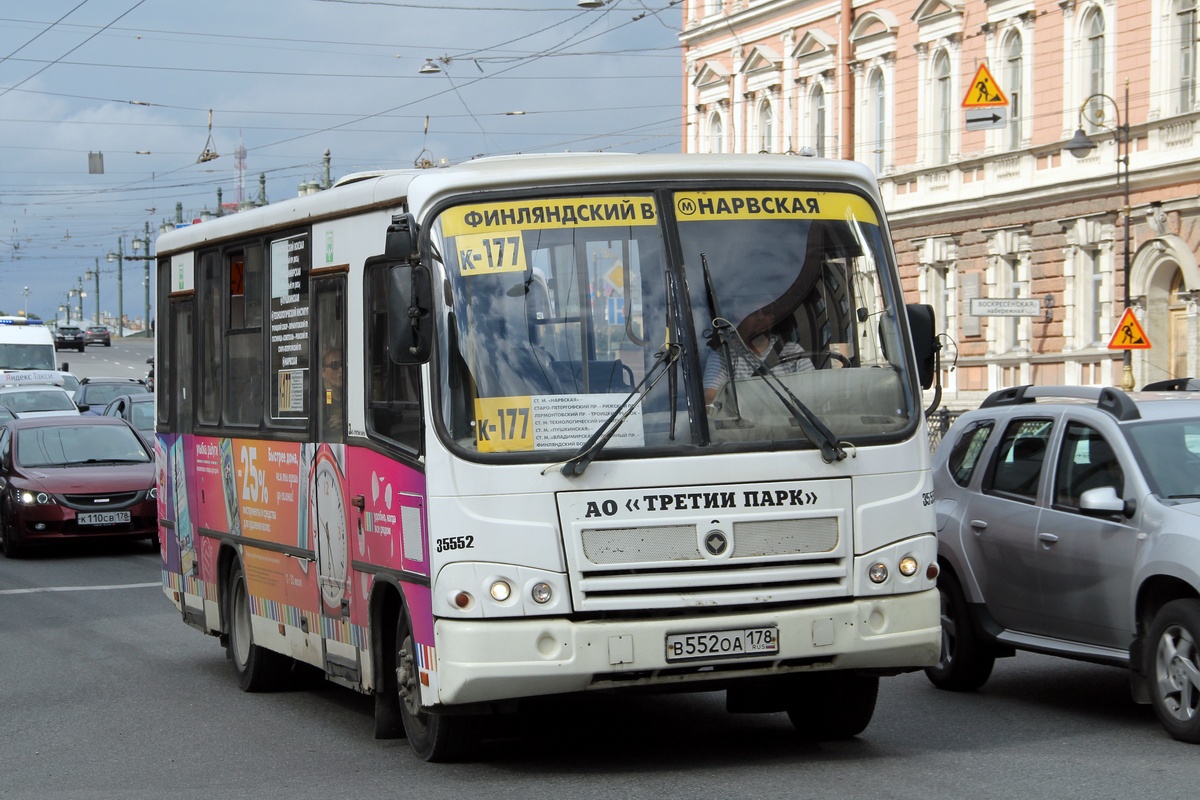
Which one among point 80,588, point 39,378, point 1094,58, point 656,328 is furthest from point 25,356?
point 656,328

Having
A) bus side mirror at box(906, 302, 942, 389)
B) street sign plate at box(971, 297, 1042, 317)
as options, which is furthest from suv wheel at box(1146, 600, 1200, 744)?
street sign plate at box(971, 297, 1042, 317)

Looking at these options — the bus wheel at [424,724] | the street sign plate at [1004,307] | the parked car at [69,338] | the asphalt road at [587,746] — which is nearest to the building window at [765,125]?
the street sign plate at [1004,307]

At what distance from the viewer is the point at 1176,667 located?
30.2ft

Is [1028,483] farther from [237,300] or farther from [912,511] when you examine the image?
[237,300]

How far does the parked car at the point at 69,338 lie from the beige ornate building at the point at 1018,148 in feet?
211

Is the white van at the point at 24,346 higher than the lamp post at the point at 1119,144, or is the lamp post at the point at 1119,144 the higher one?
the lamp post at the point at 1119,144

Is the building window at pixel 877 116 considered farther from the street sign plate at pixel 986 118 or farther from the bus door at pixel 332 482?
the bus door at pixel 332 482

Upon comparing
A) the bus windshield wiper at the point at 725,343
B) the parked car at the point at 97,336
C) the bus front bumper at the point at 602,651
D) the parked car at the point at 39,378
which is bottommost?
the bus front bumper at the point at 602,651

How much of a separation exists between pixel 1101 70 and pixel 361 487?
32.8m

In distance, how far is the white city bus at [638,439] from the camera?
27.0 ft

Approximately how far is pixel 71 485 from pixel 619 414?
52.2 ft

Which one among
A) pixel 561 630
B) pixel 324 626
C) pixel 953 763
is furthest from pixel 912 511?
pixel 324 626

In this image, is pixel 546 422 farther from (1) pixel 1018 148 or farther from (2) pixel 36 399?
(1) pixel 1018 148

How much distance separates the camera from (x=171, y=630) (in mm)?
15586
